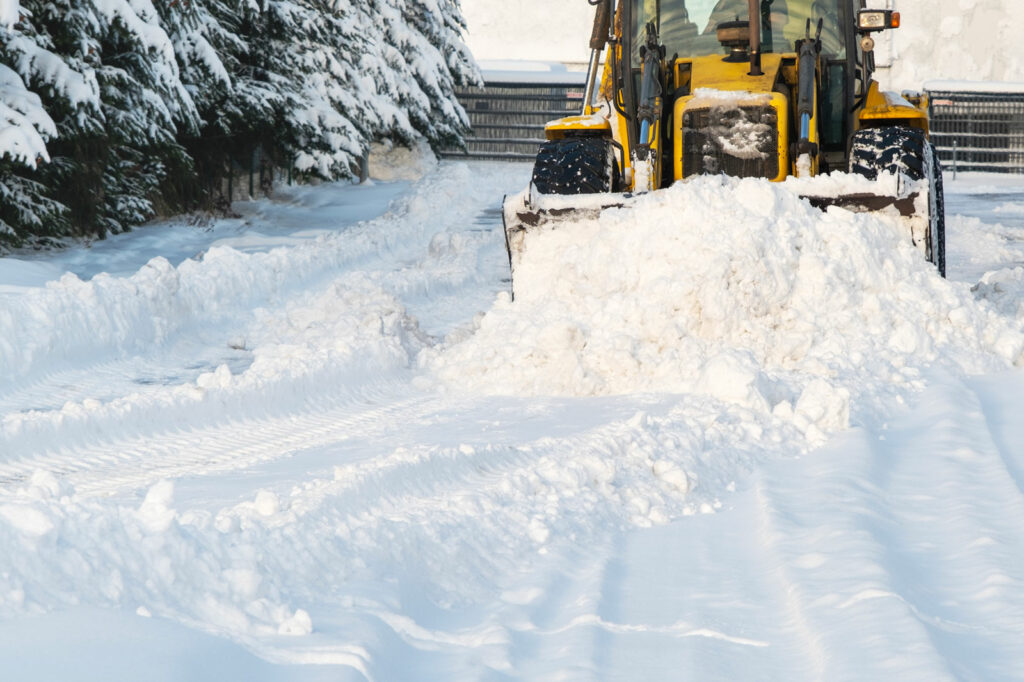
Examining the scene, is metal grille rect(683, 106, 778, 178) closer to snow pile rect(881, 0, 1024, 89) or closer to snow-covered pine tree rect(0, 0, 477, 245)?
snow-covered pine tree rect(0, 0, 477, 245)

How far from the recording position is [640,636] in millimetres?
2799

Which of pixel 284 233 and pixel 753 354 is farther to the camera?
pixel 284 233

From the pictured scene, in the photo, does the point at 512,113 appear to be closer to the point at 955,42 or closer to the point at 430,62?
the point at 430,62

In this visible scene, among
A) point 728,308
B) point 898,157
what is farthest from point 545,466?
point 898,157

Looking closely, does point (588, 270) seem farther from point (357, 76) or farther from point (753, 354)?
point (357, 76)

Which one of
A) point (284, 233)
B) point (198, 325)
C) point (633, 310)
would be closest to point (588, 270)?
point (633, 310)

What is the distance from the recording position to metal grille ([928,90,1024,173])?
2495 cm

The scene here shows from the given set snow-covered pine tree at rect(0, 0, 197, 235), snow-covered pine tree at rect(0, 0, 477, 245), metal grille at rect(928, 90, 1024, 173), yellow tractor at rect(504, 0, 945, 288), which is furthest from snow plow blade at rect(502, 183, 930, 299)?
metal grille at rect(928, 90, 1024, 173)

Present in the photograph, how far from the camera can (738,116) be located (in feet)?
22.6

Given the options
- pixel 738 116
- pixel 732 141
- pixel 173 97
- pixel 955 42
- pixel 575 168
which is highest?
pixel 955 42

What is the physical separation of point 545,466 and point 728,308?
2.31 meters

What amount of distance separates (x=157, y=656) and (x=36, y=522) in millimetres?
533

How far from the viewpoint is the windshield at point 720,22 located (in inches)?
293

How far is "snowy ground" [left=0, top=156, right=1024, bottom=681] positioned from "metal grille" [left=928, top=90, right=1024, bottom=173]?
18649mm
